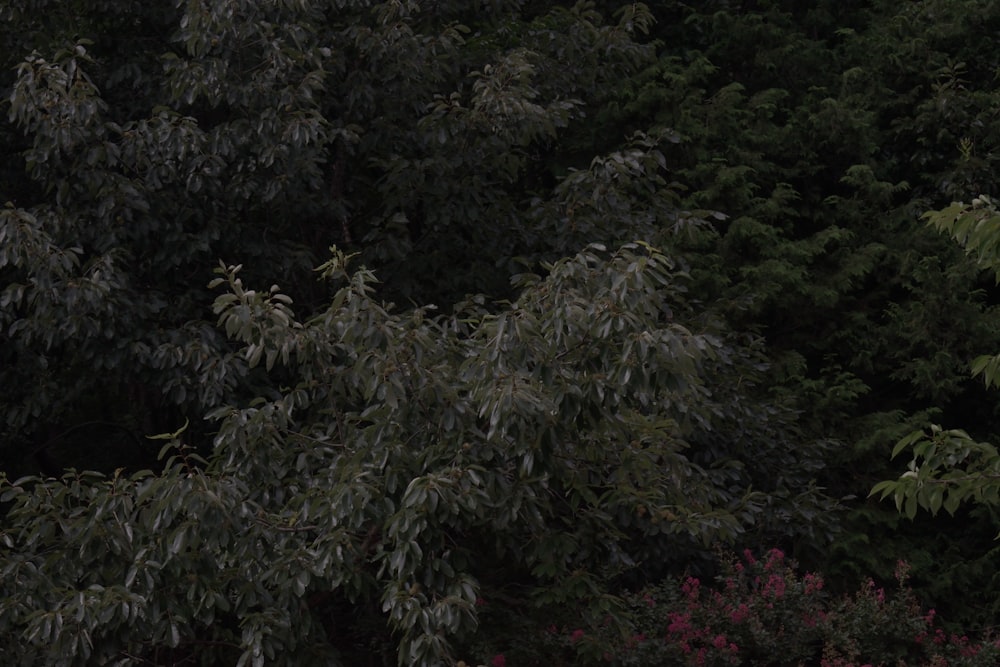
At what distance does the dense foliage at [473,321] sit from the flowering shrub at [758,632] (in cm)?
5

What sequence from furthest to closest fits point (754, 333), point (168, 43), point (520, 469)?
point (754, 333) → point (168, 43) → point (520, 469)

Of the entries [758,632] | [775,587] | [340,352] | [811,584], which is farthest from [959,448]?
[811,584]

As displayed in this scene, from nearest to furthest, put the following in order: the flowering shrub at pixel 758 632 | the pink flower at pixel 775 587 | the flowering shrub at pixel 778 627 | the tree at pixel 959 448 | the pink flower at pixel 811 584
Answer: the tree at pixel 959 448
the flowering shrub at pixel 758 632
the flowering shrub at pixel 778 627
the pink flower at pixel 775 587
the pink flower at pixel 811 584

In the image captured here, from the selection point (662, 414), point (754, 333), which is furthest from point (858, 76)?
point (662, 414)

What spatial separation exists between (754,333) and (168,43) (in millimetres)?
4572

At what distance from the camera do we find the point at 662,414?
5746 millimetres

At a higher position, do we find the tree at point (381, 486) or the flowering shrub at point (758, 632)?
the tree at point (381, 486)

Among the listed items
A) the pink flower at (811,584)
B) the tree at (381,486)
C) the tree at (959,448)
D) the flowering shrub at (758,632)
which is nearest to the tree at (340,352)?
the tree at (381,486)

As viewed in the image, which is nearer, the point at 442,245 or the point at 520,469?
the point at 520,469

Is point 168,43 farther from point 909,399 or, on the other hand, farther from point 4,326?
point 909,399

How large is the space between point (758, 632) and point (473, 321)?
2.68 metres

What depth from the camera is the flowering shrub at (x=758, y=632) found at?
258 inches

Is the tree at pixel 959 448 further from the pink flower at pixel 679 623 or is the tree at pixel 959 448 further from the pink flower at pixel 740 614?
the pink flower at pixel 740 614

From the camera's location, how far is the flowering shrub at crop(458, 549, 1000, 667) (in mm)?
6551
